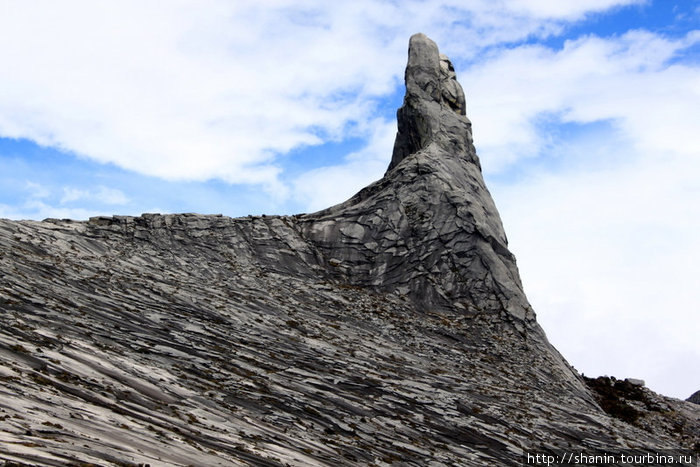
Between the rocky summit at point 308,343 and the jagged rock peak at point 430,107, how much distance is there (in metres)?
0.30

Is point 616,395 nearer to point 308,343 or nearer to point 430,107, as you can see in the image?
point 308,343

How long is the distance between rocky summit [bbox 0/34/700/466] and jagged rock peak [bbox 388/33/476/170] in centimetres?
30

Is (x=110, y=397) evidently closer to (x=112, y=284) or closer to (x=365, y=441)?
(x=365, y=441)

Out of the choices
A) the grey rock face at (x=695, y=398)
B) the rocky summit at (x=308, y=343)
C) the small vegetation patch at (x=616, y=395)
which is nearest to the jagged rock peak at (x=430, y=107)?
the rocky summit at (x=308, y=343)

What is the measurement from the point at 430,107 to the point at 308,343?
33027 mm

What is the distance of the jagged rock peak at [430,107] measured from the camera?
198ft

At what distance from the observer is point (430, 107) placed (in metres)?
61.9

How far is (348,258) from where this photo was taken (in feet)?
164

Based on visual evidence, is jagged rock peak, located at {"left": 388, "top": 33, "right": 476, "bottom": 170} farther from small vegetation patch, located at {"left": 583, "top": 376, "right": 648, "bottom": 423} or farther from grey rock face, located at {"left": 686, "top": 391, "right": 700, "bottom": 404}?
grey rock face, located at {"left": 686, "top": 391, "right": 700, "bottom": 404}

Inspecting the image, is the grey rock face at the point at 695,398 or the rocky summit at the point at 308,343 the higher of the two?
the grey rock face at the point at 695,398

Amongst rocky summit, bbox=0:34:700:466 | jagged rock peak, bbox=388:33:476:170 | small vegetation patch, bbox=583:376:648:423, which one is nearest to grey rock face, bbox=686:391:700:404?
rocky summit, bbox=0:34:700:466

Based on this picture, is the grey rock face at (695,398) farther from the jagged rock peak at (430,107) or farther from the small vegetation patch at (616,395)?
the jagged rock peak at (430,107)

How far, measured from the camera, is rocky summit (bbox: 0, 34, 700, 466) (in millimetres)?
22625

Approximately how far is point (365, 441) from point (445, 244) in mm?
25001
